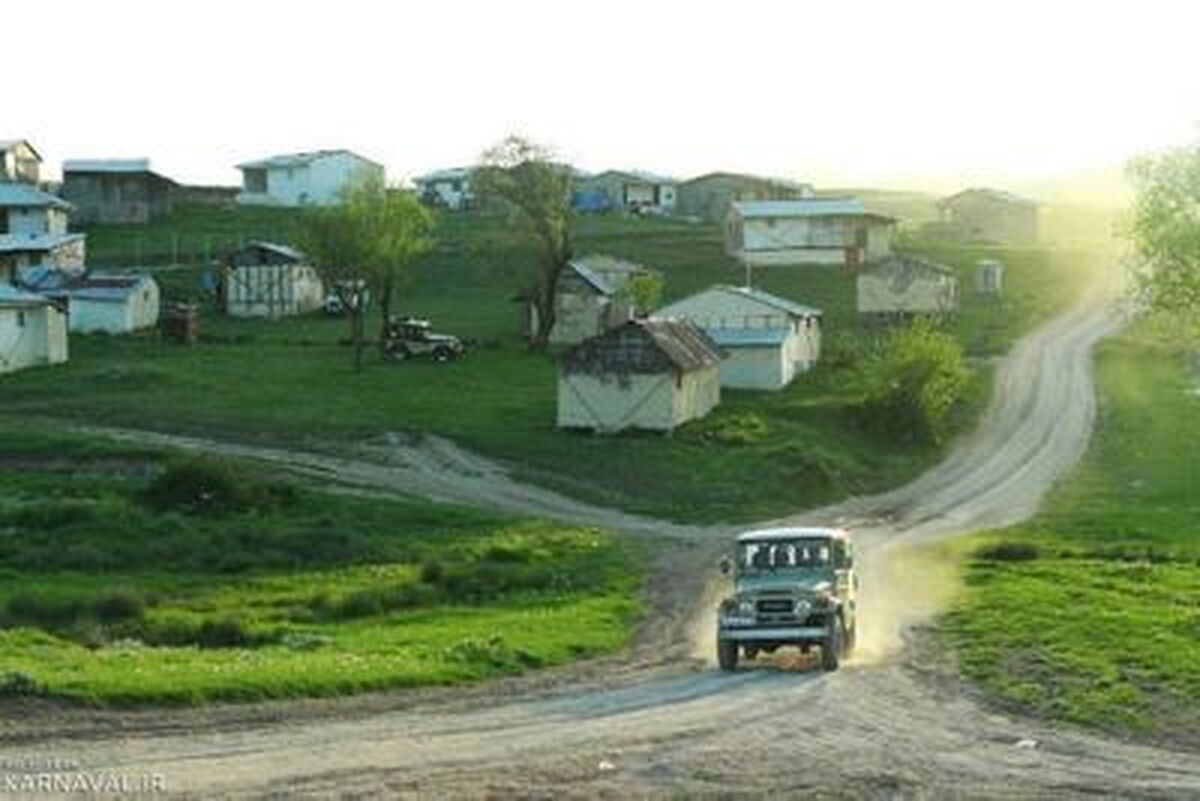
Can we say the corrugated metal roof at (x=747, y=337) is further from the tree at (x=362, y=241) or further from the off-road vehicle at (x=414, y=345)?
the tree at (x=362, y=241)

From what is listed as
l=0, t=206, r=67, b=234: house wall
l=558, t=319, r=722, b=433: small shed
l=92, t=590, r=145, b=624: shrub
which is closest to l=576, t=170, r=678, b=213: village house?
l=0, t=206, r=67, b=234: house wall

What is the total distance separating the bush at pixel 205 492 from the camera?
62031 millimetres

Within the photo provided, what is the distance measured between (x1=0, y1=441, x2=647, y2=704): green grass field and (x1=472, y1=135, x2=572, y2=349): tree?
36.8m

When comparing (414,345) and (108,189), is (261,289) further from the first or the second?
(108,189)

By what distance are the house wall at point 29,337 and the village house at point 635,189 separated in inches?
3390

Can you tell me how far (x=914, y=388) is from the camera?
86.5m

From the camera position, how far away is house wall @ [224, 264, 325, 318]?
11650 centimetres

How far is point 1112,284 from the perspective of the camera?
149m

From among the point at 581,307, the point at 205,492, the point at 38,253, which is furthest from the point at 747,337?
the point at 38,253

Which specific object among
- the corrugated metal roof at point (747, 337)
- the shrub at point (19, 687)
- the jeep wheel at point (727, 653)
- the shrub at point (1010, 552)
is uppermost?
the corrugated metal roof at point (747, 337)

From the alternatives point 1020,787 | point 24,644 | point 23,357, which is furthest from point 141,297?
point 1020,787

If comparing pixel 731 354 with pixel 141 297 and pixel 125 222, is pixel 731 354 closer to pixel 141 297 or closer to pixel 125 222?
pixel 141 297

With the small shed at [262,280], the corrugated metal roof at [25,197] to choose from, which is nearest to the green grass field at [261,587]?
the small shed at [262,280]

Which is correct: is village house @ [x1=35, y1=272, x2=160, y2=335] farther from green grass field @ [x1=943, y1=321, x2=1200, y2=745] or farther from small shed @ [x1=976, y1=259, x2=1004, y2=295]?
small shed @ [x1=976, y1=259, x2=1004, y2=295]
